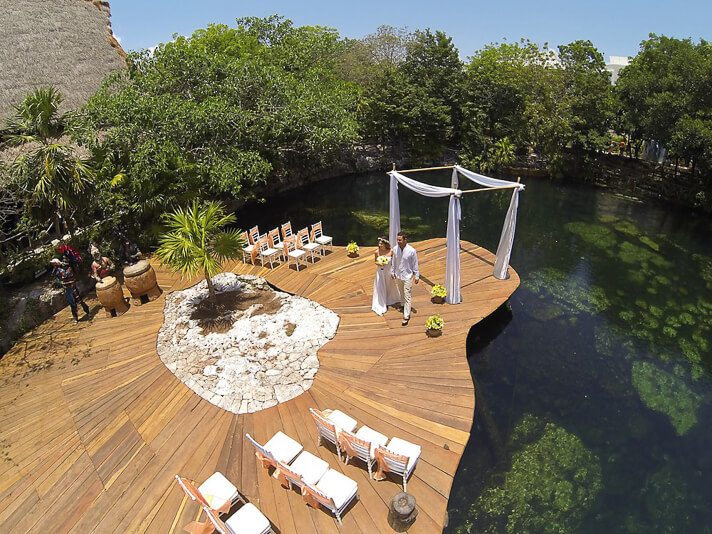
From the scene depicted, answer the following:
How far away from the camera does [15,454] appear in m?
7.28

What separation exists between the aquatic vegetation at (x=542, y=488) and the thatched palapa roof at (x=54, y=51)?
18.1 m

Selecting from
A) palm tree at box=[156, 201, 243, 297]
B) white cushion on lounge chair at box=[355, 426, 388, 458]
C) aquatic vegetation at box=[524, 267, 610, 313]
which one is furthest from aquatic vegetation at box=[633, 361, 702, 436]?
palm tree at box=[156, 201, 243, 297]

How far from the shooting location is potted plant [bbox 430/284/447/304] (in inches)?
442

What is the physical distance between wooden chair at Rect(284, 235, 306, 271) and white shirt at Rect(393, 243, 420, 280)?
385 cm

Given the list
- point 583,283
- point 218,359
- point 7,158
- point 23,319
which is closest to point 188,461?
point 218,359

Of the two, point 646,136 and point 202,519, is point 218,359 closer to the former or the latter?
point 202,519

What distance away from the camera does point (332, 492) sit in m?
6.11

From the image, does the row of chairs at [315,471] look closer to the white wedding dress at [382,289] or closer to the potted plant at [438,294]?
the white wedding dress at [382,289]

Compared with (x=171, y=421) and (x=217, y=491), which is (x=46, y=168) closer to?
(x=171, y=421)

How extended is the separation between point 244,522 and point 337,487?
1.35 m

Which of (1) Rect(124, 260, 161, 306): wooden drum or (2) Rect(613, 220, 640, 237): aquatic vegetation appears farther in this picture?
(2) Rect(613, 220, 640, 237): aquatic vegetation

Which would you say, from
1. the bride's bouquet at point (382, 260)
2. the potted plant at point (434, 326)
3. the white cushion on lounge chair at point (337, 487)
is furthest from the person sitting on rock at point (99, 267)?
the potted plant at point (434, 326)

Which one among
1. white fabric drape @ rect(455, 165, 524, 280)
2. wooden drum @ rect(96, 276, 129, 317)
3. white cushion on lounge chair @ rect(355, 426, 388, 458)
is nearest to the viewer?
white cushion on lounge chair @ rect(355, 426, 388, 458)

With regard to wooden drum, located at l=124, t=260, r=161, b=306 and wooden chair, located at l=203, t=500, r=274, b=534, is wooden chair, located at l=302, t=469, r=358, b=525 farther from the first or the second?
wooden drum, located at l=124, t=260, r=161, b=306
